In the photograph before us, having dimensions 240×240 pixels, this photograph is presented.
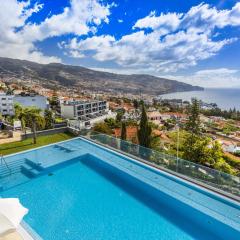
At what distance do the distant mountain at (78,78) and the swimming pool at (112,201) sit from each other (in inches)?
5089

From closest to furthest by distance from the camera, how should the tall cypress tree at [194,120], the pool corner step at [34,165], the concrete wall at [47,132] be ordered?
1. the pool corner step at [34,165]
2. the concrete wall at [47,132]
3. the tall cypress tree at [194,120]

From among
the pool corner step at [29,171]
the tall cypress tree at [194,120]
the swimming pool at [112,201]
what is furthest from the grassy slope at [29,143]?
the tall cypress tree at [194,120]

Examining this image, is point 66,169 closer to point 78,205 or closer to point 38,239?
point 78,205

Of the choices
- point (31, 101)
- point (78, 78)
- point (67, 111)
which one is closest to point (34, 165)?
point (31, 101)

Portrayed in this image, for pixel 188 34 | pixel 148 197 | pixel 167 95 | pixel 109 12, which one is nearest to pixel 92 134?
pixel 148 197

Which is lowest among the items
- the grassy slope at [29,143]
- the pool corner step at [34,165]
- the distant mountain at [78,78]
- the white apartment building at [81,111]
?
the white apartment building at [81,111]

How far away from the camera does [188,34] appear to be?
22.5 metres

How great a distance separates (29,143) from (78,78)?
5682 inches

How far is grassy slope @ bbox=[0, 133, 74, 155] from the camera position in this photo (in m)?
12.8

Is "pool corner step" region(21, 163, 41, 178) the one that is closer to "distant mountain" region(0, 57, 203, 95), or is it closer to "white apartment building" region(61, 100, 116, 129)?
"white apartment building" region(61, 100, 116, 129)

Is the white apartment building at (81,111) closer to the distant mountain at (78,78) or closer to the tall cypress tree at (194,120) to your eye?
the tall cypress tree at (194,120)

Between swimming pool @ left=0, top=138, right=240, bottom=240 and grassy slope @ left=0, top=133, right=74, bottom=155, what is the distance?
122 centimetres

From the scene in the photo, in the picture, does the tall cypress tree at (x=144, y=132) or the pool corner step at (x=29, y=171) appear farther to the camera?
the tall cypress tree at (x=144, y=132)

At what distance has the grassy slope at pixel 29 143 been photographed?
1282 cm
